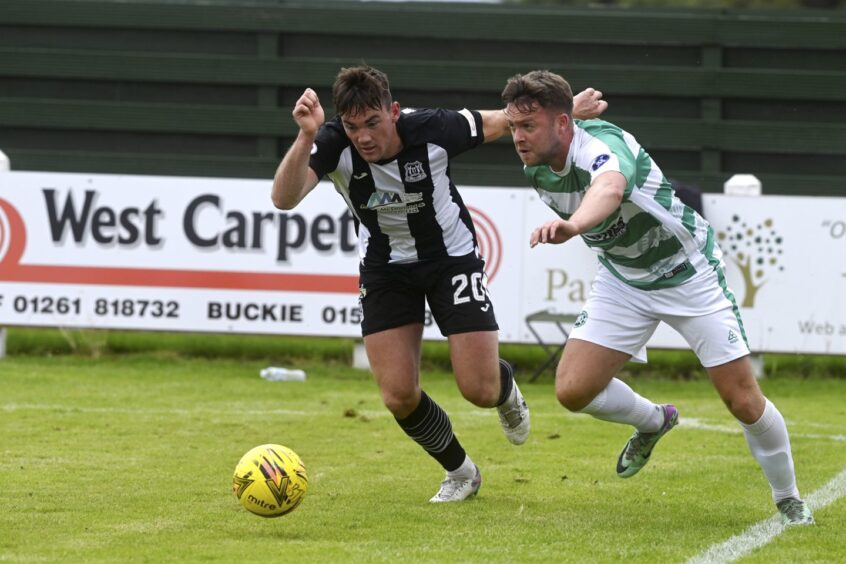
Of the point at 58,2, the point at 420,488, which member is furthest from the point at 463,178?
the point at 420,488

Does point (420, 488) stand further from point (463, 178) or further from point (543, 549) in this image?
point (463, 178)

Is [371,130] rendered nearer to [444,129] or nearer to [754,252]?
[444,129]

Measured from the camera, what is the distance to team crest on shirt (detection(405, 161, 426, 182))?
7094mm

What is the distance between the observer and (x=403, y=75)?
1545cm

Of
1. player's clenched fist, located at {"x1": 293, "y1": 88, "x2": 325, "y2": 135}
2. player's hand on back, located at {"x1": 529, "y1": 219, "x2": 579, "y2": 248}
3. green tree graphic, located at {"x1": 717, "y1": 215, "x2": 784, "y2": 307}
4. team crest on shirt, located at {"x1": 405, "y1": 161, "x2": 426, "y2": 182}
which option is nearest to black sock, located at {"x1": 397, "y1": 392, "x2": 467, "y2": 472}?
team crest on shirt, located at {"x1": 405, "y1": 161, "x2": 426, "y2": 182}

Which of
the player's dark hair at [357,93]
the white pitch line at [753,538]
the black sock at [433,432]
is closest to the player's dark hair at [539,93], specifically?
the player's dark hair at [357,93]

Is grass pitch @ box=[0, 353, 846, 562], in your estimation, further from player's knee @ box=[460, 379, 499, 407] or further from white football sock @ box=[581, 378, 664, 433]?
player's knee @ box=[460, 379, 499, 407]

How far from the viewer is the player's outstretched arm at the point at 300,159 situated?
642 cm

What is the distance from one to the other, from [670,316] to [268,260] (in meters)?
7.08

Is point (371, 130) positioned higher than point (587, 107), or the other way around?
point (587, 107)

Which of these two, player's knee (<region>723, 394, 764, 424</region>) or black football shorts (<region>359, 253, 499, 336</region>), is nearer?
player's knee (<region>723, 394, 764, 424</region>)

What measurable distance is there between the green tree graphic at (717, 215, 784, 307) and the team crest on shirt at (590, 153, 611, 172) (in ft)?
23.0

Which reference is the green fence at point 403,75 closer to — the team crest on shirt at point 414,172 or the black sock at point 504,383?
the black sock at point 504,383

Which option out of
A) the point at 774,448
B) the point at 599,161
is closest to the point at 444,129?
the point at 599,161
